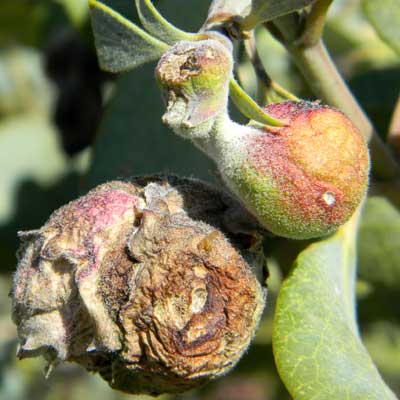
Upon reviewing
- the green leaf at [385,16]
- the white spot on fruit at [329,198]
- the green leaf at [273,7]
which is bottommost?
the green leaf at [385,16]

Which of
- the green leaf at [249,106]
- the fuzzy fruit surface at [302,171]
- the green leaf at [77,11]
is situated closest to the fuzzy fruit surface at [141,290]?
the fuzzy fruit surface at [302,171]

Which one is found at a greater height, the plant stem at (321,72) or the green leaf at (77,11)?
the plant stem at (321,72)

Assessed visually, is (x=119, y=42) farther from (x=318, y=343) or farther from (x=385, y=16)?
(x=385, y=16)

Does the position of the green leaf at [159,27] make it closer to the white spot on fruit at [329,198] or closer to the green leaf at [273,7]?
the green leaf at [273,7]

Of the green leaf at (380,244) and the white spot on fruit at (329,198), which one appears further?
the green leaf at (380,244)

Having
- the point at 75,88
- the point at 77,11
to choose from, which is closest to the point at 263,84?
the point at 77,11

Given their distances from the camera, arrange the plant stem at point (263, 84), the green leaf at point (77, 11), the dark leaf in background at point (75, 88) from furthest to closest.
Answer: the dark leaf in background at point (75, 88) → the green leaf at point (77, 11) → the plant stem at point (263, 84)

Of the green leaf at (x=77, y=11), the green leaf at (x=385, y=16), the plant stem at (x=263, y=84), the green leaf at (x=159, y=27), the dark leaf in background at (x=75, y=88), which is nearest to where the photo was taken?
the green leaf at (x=159, y=27)
